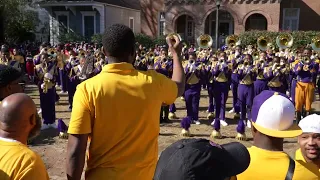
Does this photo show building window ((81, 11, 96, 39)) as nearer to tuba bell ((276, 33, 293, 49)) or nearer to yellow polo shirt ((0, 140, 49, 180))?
tuba bell ((276, 33, 293, 49))

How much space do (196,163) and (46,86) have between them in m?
8.31

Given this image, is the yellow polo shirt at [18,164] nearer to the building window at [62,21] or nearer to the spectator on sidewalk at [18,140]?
the spectator on sidewalk at [18,140]

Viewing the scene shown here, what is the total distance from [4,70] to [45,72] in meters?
6.38

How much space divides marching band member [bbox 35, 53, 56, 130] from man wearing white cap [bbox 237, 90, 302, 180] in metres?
7.85

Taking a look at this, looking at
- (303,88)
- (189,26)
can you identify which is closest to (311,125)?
(303,88)

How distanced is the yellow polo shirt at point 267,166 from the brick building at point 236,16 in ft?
95.4

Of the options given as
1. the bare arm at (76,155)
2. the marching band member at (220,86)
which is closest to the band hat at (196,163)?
the bare arm at (76,155)

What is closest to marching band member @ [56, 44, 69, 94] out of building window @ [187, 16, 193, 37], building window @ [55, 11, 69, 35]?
building window @ [55, 11, 69, 35]

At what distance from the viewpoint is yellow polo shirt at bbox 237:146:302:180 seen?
2400mm

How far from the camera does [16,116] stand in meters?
2.46

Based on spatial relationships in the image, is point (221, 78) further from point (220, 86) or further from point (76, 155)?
point (76, 155)

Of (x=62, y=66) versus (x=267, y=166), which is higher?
(x=62, y=66)

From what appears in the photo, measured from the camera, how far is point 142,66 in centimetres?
1255

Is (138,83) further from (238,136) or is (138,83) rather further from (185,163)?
(238,136)
